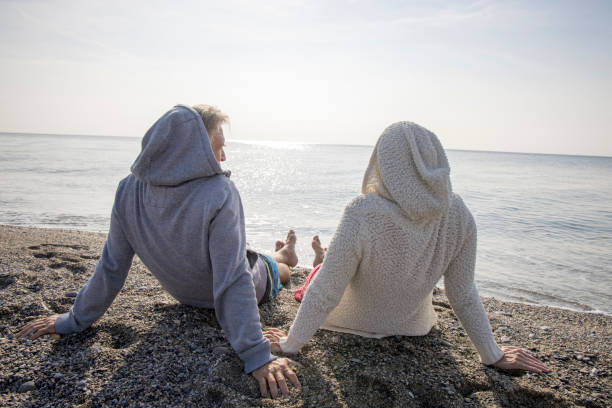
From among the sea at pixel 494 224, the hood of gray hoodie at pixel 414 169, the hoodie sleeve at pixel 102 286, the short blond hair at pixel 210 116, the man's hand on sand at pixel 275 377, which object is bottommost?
the sea at pixel 494 224

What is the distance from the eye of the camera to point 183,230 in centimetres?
226

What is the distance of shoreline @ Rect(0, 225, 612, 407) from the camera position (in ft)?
6.45

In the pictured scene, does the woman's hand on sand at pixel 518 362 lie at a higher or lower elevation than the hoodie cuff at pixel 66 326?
lower

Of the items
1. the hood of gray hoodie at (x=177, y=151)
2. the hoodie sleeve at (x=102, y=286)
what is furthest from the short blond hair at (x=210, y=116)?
the hoodie sleeve at (x=102, y=286)

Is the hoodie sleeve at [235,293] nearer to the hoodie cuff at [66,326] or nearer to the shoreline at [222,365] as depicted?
the shoreline at [222,365]

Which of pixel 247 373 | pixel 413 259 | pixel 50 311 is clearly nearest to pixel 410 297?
pixel 413 259

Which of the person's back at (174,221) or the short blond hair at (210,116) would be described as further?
the short blond hair at (210,116)

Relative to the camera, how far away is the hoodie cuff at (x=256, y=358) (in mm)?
2053

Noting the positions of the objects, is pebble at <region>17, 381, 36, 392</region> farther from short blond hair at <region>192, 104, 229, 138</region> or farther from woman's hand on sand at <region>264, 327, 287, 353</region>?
short blond hair at <region>192, 104, 229, 138</region>

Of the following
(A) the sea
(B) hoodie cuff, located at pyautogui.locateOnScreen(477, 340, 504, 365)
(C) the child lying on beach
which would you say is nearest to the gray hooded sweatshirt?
(C) the child lying on beach

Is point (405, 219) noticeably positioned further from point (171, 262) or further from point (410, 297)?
point (171, 262)

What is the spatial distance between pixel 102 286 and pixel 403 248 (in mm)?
1885

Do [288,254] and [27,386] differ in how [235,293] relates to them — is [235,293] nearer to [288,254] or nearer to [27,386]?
[27,386]

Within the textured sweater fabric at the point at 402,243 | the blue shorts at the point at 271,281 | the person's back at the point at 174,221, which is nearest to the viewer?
the textured sweater fabric at the point at 402,243
